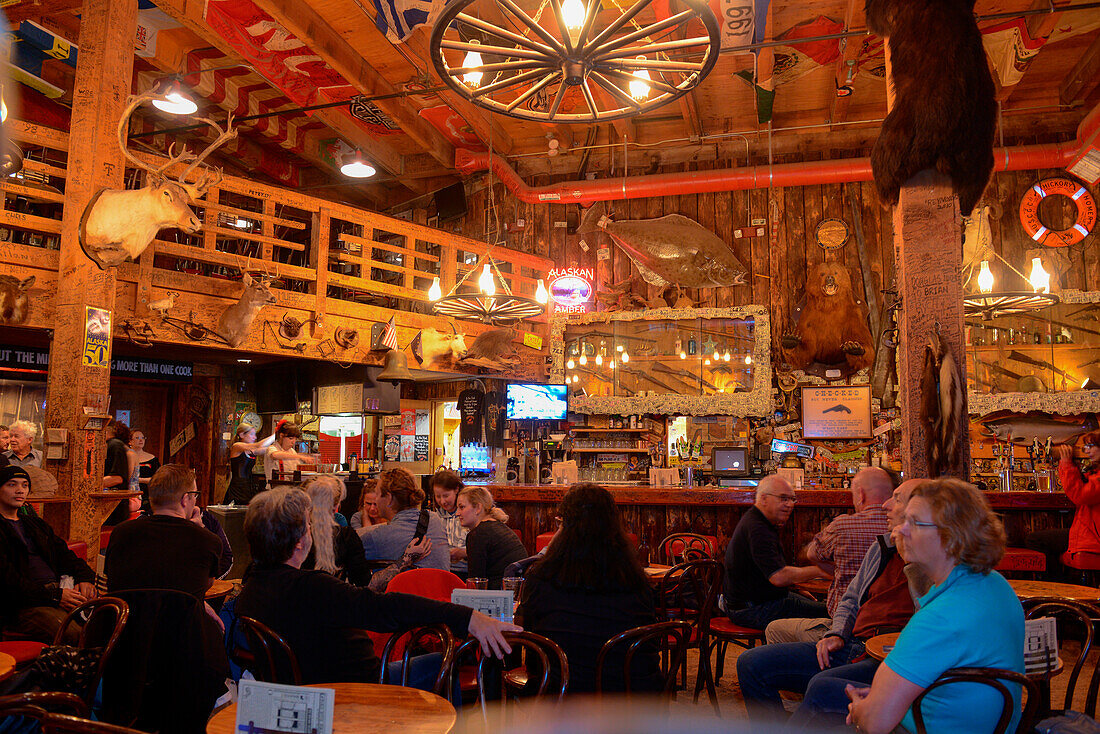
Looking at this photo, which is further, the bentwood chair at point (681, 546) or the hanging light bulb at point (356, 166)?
the hanging light bulb at point (356, 166)

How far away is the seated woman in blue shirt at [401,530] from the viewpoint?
15.9 ft

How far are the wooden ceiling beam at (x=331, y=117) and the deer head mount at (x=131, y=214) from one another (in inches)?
59.8

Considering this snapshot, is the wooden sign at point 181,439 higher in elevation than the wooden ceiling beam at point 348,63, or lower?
lower

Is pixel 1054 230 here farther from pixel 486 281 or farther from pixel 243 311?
pixel 243 311

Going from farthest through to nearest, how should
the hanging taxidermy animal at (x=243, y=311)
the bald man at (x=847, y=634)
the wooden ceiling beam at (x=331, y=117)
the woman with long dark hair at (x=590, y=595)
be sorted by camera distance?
1. the hanging taxidermy animal at (x=243, y=311)
2. the wooden ceiling beam at (x=331, y=117)
3. the bald man at (x=847, y=634)
4. the woman with long dark hair at (x=590, y=595)

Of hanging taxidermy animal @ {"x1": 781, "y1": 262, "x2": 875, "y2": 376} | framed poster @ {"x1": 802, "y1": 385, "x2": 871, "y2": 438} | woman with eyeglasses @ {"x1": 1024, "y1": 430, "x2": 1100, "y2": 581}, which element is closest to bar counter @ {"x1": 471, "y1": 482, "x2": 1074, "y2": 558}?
woman with eyeglasses @ {"x1": 1024, "y1": 430, "x2": 1100, "y2": 581}

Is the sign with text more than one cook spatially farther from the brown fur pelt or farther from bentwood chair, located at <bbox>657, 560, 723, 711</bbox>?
the brown fur pelt

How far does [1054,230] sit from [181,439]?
1296 centimetres

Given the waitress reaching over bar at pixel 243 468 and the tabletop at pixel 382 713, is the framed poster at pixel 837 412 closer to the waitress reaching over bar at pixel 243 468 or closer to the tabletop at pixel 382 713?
the waitress reaching over bar at pixel 243 468

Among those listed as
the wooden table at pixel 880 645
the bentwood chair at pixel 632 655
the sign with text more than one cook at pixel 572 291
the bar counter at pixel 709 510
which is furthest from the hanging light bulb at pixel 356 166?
the wooden table at pixel 880 645

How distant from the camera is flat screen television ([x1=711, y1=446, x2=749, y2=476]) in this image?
877cm

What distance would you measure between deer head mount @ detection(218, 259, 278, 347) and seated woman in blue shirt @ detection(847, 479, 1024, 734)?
24.6ft

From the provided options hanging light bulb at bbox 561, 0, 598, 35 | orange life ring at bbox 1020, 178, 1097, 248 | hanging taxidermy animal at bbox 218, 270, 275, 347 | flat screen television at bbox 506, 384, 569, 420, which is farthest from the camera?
flat screen television at bbox 506, 384, 569, 420

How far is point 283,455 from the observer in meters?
8.68
